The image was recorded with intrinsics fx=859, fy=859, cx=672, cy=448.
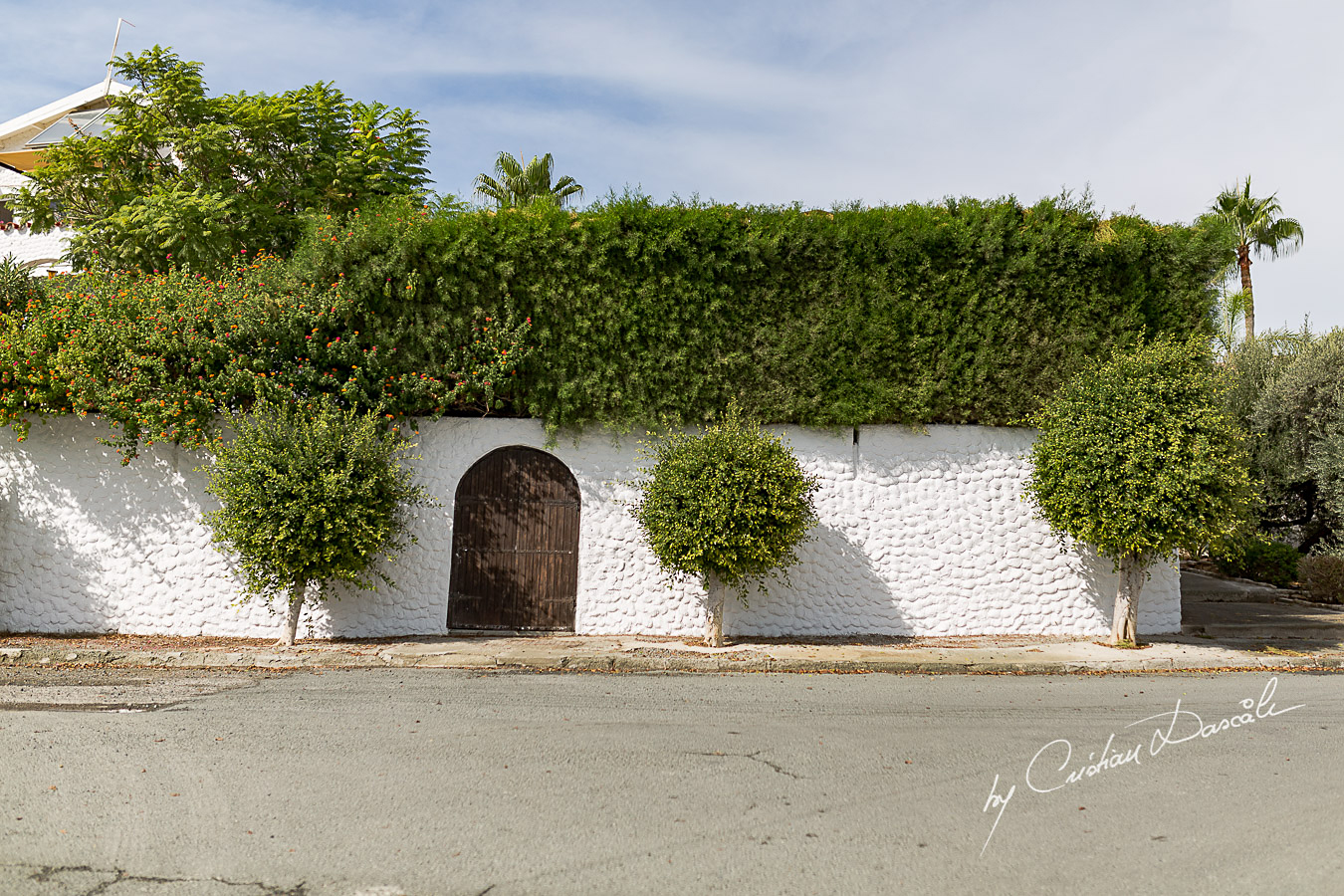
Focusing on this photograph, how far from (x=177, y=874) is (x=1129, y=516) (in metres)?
9.74

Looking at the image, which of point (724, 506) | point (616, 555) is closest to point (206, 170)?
point (616, 555)

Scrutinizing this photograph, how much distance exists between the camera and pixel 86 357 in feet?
34.3

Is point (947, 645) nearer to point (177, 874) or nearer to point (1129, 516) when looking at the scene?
point (1129, 516)

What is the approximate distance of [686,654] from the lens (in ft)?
32.5

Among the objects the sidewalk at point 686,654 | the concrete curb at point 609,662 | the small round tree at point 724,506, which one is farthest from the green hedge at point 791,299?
the concrete curb at point 609,662

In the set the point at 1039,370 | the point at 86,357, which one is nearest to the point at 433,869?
the point at 86,357

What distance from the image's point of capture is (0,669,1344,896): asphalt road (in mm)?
4117

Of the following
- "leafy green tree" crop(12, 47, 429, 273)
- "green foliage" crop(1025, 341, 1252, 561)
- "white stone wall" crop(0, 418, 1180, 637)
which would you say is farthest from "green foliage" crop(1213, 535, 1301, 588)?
"leafy green tree" crop(12, 47, 429, 273)

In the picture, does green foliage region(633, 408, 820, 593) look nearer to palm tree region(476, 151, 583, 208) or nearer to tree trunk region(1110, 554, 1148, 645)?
tree trunk region(1110, 554, 1148, 645)

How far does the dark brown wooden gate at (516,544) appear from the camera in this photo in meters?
11.4

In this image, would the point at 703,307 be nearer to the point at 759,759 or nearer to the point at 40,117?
the point at 759,759

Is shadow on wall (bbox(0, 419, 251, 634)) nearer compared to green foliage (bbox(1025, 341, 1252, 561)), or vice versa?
green foliage (bbox(1025, 341, 1252, 561))

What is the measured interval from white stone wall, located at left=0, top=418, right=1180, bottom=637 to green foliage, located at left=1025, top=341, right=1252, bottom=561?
111 centimetres

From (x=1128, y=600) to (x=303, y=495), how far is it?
399 inches
